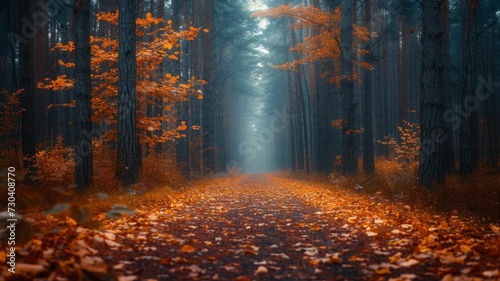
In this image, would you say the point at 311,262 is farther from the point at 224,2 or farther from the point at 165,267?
the point at 224,2

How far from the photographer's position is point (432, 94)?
25.8ft

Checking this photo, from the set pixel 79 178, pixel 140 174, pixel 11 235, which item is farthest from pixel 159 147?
pixel 11 235

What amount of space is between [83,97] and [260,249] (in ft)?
21.0

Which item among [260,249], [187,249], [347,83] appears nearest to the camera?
[187,249]

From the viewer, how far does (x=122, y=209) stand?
3.43 meters

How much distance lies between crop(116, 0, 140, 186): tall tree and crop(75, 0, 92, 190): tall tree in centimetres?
98

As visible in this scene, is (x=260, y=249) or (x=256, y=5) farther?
(x=256, y=5)

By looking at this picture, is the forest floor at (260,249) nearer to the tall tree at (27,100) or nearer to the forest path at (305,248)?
the forest path at (305,248)

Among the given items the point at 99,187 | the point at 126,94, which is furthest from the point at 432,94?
the point at 99,187

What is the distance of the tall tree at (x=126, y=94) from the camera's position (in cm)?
957

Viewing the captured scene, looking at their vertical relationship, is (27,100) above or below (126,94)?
below

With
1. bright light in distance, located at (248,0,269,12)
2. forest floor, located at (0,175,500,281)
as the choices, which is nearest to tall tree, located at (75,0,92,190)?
forest floor, located at (0,175,500,281)

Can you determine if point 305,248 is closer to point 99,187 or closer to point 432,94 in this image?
point 432,94

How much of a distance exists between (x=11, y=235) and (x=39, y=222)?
1.11 m
